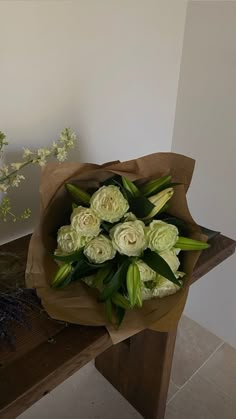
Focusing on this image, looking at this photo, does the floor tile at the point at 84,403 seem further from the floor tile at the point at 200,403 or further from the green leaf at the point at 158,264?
the green leaf at the point at 158,264

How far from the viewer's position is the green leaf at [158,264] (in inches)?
28.8

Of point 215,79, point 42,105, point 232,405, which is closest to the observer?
point 42,105

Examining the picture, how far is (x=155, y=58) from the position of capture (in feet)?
3.96

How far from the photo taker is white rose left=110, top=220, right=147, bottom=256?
0.71 metres

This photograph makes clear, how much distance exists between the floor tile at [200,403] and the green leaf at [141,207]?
3.28 feet

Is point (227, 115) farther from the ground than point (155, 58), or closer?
closer

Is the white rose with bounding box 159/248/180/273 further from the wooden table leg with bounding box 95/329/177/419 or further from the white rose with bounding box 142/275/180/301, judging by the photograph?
the wooden table leg with bounding box 95/329/177/419

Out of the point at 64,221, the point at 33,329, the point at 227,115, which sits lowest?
the point at 33,329

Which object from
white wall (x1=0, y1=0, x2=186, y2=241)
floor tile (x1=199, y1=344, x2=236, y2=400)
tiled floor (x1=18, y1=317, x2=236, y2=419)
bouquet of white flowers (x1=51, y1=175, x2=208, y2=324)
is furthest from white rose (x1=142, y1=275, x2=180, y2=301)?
floor tile (x1=199, y1=344, x2=236, y2=400)

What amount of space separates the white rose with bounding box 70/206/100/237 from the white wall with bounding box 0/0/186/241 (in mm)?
360

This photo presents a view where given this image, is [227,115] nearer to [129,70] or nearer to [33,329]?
[129,70]

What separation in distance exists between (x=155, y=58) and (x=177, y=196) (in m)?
0.61

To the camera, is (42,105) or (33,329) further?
(42,105)

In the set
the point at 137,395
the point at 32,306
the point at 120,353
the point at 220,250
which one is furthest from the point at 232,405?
the point at 32,306
